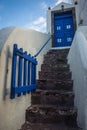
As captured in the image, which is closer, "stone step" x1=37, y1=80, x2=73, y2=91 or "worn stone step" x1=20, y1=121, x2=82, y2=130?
"worn stone step" x1=20, y1=121, x2=82, y2=130

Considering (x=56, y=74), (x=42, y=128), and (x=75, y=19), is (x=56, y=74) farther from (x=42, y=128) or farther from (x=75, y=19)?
(x=75, y=19)

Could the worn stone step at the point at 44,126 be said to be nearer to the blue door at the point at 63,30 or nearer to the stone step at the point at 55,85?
the stone step at the point at 55,85

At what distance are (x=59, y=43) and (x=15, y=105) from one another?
540 cm

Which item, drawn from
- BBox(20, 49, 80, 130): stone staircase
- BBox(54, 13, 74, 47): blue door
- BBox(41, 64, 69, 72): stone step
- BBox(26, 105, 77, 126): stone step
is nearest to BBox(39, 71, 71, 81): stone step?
BBox(20, 49, 80, 130): stone staircase

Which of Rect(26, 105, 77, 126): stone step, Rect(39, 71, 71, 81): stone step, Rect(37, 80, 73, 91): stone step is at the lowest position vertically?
Rect(26, 105, 77, 126): stone step

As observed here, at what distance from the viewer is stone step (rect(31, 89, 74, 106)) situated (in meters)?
2.72

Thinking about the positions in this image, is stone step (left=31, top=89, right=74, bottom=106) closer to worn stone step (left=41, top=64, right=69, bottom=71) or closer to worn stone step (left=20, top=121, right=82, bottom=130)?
worn stone step (left=20, top=121, right=82, bottom=130)

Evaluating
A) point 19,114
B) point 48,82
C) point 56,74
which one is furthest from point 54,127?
point 56,74

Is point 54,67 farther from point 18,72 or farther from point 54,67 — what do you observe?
point 18,72

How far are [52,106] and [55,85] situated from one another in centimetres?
68

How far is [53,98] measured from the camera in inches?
111

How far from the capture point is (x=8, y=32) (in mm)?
2162

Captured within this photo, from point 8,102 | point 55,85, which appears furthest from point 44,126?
point 55,85

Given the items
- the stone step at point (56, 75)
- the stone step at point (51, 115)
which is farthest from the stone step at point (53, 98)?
the stone step at point (56, 75)
